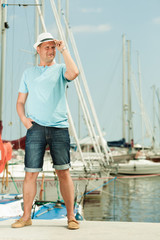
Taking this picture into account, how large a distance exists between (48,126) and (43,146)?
0.71 ft

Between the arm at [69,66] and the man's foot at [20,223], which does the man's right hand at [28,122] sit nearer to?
the arm at [69,66]

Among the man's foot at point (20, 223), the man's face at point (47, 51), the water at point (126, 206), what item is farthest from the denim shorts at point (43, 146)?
the water at point (126, 206)

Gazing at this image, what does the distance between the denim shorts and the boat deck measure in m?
0.60

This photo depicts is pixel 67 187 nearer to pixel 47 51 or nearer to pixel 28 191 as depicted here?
pixel 28 191

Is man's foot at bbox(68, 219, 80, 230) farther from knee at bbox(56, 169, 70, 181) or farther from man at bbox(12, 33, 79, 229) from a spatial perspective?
knee at bbox(56, 169, 70, 181)

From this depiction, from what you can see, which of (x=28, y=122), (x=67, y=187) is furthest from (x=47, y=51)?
(x=67, y=187)

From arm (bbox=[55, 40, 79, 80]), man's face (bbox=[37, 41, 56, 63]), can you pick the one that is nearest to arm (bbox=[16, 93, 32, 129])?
man's face (bbox=[37, 41, 56, 63])

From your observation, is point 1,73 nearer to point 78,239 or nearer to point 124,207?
point 124,207

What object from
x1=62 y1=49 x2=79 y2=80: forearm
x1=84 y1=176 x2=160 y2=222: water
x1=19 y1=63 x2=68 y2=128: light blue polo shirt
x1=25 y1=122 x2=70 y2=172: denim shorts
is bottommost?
A: x1=84 y1=176 x2=160 y2=222: water

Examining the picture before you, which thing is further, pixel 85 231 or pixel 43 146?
pixel 43 146

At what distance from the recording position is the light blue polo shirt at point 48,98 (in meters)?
3.64

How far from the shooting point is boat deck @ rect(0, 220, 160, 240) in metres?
3.12

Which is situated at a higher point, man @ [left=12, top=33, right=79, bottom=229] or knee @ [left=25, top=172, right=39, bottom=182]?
man @ [left=12, top=33, right=79, bottom=229]

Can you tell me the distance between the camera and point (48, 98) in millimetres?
3652
